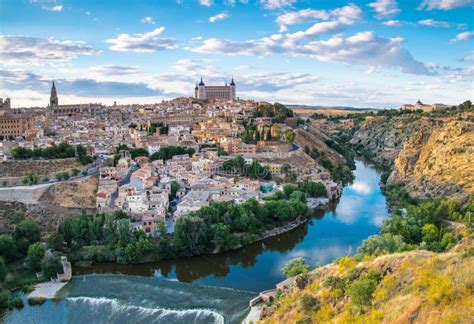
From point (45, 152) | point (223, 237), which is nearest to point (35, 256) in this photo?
point (223, 237)


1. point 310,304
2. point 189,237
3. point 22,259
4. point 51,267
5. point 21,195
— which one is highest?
point 21,195

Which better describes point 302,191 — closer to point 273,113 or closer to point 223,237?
point 223,237

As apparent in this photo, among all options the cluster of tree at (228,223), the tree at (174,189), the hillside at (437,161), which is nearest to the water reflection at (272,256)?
the cluster of tree at (228,223)

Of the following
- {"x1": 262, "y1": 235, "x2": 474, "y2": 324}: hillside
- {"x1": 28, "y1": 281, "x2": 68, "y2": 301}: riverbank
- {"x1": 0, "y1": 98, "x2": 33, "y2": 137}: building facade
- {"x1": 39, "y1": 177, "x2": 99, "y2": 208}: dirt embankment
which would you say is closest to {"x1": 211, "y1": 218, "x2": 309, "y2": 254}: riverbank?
{"x1": 28, "y1": 281, "x2": 68, "y2": 301}: riverbank

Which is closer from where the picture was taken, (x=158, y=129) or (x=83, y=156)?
(x=83, y=156)

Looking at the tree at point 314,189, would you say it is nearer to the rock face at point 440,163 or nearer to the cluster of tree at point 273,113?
the rock face at point 440,163

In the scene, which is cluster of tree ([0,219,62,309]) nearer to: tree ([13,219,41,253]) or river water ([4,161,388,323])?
tree ([13,219,41,253])

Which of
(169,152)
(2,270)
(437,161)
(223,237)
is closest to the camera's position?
(2,270)

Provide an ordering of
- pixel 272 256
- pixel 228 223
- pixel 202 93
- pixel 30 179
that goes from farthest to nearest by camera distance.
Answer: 1. pixel 202 93
2. pixel 30 179
3. pixel 228 223
4. pixel 272 256
